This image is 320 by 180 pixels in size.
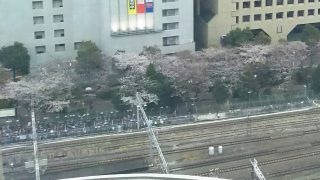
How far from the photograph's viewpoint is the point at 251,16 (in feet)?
104

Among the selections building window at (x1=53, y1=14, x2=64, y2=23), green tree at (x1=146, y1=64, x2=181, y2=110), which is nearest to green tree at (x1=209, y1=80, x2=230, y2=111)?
green tree at (x1=146, y1=64, x2=181, y2=110)

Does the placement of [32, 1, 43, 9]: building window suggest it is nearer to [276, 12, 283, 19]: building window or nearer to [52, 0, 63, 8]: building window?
[52, 0, 63, 8]: building window

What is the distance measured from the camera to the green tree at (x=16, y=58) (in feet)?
87.9

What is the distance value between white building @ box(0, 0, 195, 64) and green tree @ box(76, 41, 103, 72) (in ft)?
5.80

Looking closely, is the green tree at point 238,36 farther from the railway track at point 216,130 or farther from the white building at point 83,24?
the railway track at point 216,130

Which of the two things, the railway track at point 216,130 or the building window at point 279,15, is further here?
the building window at point 279,15

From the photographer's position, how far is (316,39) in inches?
1145

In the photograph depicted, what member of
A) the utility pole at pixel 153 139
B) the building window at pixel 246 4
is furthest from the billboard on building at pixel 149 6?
the utility pole at pixel 153 139

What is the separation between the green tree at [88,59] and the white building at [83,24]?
177cm

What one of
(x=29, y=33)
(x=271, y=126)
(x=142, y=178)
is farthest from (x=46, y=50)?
(x=142, y=178)

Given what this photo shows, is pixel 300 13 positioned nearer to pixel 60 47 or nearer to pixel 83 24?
pixel 83 24

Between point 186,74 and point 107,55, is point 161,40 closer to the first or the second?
point 107,55

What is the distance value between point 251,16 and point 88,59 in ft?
33.7

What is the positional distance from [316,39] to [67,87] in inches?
509
